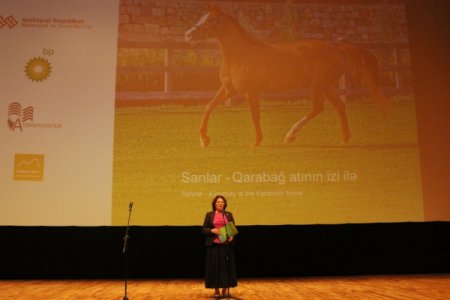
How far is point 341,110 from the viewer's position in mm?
5824

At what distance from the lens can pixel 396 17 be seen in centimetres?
602

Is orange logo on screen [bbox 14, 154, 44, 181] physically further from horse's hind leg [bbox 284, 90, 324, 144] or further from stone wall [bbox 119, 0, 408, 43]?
horse's hind leg [bbox 284, 90, 324, 144]

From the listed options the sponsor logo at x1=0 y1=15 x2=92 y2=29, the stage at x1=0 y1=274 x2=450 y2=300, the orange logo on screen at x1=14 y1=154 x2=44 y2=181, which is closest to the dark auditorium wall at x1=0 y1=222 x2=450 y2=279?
the stage at x1=0 y1=274 x2=450 y2=300

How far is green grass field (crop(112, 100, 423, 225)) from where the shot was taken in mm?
5605

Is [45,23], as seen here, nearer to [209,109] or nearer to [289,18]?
[209,109]

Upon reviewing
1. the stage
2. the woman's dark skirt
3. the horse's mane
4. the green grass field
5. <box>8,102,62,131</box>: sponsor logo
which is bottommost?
the stage

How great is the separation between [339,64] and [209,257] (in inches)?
125

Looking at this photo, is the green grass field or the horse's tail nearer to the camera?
the green grass field

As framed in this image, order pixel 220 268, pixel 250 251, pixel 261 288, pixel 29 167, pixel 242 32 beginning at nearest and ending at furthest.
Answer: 1. pixel 220 268
2. pixel 261 288
3. pixel 29 167
4. pixel 242 32
5. pixel 250 251

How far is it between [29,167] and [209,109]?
2.35 metres

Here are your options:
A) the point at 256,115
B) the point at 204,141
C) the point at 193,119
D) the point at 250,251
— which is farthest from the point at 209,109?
the point at 250,251

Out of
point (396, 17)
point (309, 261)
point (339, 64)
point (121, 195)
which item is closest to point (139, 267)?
point (121, 195)

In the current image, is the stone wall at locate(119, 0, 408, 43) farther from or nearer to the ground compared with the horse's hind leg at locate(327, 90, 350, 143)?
farther from the ground

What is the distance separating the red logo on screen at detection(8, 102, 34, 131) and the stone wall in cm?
158
